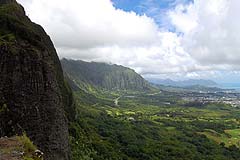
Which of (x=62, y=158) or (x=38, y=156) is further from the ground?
(x=38, y=156)

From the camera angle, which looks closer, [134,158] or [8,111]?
[8,111]

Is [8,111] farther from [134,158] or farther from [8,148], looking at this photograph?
[134,158]

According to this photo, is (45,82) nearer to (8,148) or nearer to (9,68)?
(9,68)

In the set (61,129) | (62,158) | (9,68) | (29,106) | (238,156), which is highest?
(9,68)

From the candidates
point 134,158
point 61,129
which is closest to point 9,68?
point 61,129

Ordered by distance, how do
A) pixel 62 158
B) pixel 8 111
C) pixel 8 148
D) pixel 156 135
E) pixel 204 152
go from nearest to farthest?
1. pixel 8 148
2. pixel 8 111
3. pixel 62 158
4. pixel 204 152
5. pixel 156 135

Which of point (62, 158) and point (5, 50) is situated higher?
point (5, 50)

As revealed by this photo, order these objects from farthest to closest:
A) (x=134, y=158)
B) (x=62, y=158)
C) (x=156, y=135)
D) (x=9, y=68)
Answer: (x=156, y=135) < (x=134, y=158) < (x=62, y=158) < (x=9, y=68)

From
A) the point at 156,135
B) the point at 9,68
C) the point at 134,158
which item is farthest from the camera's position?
the point at 156,135

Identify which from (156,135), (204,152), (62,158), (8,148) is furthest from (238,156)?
(8,148)
